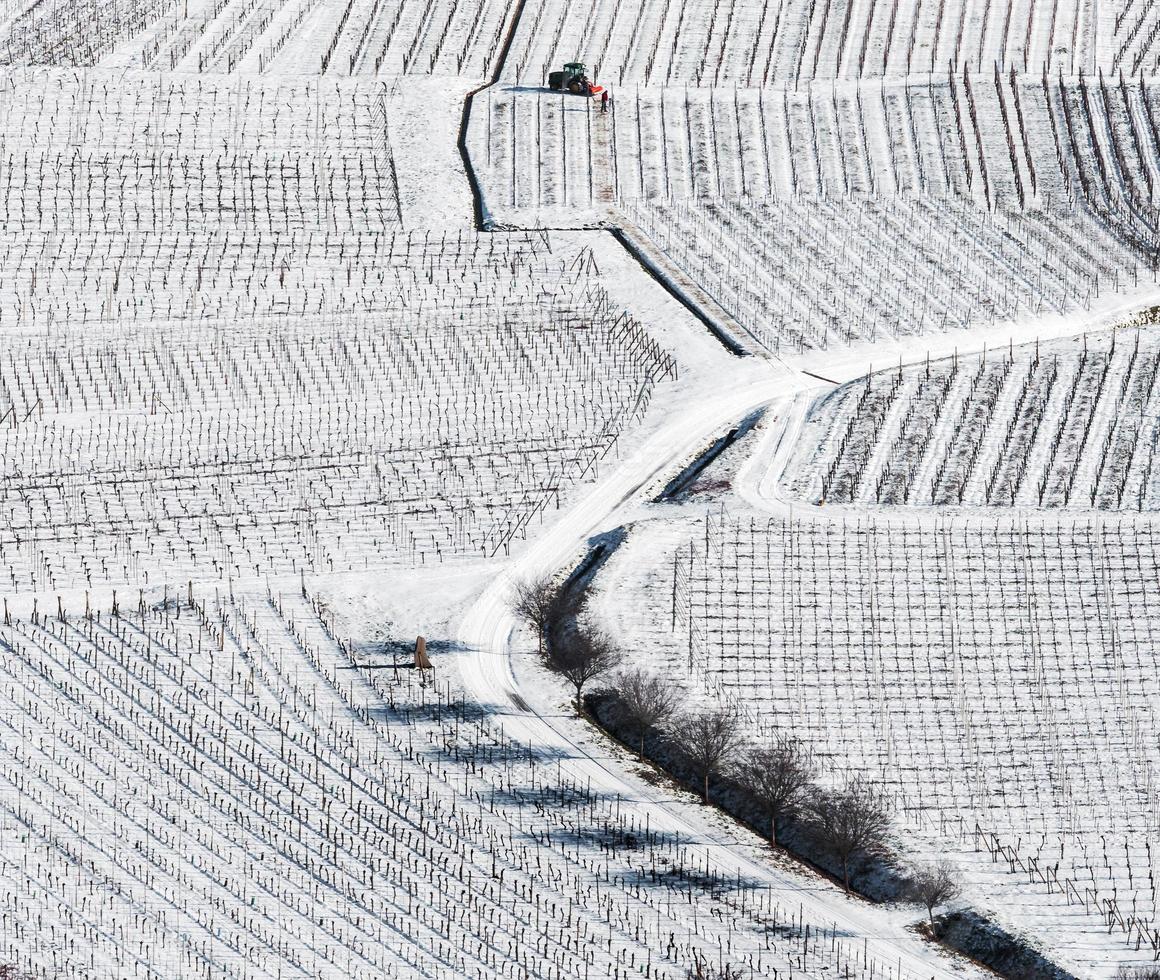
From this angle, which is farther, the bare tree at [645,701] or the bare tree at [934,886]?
the bare tree at [645,701]

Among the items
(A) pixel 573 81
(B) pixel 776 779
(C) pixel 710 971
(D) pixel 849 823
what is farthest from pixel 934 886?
(A) pixel 573 81

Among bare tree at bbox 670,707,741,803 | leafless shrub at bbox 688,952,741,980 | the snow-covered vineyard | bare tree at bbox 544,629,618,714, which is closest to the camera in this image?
leafless shrub at bbox 688,952,741,980

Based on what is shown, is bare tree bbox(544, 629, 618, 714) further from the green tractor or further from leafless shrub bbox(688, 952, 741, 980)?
the green tractor

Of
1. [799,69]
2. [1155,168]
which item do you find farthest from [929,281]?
[799,69]

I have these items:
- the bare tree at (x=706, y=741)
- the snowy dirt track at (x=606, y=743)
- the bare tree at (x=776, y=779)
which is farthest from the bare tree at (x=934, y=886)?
the bare tree at (x=706, y=741)

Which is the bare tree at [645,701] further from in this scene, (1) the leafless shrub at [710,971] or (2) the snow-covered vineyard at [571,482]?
(1) the leafless shrub at [710,971]

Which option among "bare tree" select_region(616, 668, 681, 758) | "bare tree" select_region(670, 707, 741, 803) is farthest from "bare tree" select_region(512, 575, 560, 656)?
"bare tree" select_region(670, 707, 741, 803)
